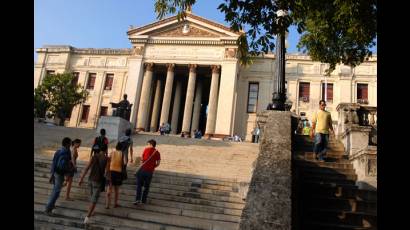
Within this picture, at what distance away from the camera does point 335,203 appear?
5.91m

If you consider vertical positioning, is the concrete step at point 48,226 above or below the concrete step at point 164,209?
below

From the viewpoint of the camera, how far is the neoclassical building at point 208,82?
1324 inches

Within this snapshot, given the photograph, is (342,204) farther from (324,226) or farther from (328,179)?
(328,179)

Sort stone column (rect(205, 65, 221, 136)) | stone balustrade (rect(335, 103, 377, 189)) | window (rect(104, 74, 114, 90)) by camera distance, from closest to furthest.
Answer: stone balustrade (rect(335, 103, 377, 189)) → stone column (rect(205, 65, 221, 136)) → window (rect(104, 74, 114, 90))

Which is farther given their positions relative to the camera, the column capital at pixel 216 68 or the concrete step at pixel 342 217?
the column capital at pixel 216 68

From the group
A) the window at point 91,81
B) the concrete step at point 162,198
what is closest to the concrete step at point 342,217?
the concrete step at point 162,198

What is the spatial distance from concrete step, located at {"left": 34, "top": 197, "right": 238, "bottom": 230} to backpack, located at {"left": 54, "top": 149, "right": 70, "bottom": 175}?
0.82m

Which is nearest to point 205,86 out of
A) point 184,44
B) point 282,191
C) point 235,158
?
point 184,44

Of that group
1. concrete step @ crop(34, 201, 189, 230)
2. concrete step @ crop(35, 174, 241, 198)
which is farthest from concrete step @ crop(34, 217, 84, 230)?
concrete step @ crop(35, 174, 241, 198)

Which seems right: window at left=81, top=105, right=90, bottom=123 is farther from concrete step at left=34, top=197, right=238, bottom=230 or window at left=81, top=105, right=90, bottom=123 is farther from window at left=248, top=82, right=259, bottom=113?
concrete step at left=34, top=197, right=238, bottom=230

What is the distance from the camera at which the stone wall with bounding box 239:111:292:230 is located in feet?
12.9

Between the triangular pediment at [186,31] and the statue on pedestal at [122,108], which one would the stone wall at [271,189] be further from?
the triangular pediment at [186,31]

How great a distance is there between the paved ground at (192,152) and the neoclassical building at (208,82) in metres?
12.6

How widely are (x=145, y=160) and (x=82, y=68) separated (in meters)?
35.9
